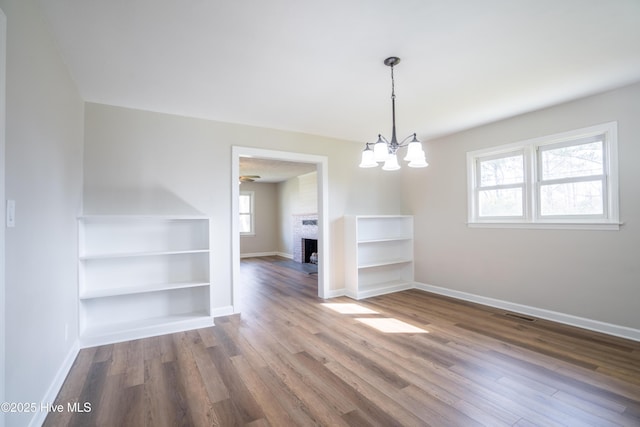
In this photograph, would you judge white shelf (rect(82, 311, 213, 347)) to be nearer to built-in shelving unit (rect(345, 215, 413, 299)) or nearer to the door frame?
the door frame

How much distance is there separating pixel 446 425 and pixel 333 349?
123 centimetres

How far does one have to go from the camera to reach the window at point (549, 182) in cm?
321

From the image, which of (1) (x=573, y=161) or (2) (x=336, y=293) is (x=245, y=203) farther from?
(1) (x=573, y=161)

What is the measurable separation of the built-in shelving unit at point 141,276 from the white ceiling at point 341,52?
4.62ft

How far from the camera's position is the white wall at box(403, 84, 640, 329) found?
3025mm

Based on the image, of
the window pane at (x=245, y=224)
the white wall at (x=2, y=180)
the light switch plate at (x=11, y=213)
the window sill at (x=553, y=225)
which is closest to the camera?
the white wall at (x=2, y=180)

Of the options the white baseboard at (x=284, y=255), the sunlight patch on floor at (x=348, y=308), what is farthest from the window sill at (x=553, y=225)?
the white baseboard at (x=284, y=255)

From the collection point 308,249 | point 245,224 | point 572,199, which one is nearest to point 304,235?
point 308,249

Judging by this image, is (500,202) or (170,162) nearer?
(170,162)

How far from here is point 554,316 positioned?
3.54 meters

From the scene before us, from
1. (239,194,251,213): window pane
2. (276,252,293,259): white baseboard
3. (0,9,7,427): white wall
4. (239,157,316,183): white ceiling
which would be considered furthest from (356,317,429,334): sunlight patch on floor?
(239,194,251,213): window pane

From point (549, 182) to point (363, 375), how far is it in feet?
10.7

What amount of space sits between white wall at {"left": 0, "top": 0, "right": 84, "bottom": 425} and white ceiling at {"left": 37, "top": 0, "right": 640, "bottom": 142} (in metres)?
0.36

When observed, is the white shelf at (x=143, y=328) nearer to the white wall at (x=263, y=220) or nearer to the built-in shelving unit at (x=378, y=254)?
the built-in shelving unit at (x=378, y=254)
